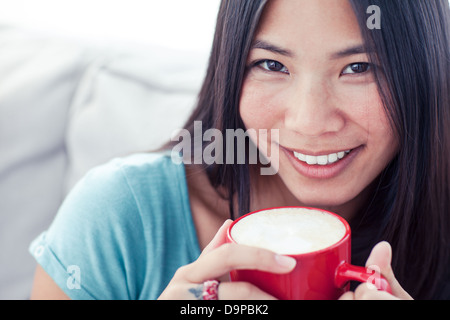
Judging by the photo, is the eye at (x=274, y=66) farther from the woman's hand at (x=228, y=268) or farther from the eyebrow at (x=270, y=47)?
the woman's hand at (x=228, y=268)

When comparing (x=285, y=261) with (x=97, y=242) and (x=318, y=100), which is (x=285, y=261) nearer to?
(x=318, y=100)

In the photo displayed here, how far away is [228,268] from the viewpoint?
1.81ft

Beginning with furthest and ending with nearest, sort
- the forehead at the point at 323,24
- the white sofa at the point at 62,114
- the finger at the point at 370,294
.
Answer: the white sofa at the point at 62,114 → the forehead at the point at 323,24 → the finger at the point at 370,294

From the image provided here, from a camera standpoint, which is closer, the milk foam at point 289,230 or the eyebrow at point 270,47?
the milk foam at point 289,230

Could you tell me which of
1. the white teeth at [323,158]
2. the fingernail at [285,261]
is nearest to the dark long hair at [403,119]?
the white teeth at [323,158]

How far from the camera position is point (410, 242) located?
3.46 ft

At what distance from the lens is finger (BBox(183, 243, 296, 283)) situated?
1.73 feet

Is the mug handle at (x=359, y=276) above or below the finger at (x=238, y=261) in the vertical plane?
below

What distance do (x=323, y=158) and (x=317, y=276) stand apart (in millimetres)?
348

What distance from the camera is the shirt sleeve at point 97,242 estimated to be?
909mm

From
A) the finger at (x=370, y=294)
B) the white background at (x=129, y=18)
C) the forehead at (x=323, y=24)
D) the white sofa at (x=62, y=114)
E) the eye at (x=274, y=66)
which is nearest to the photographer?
the finger at (x=370, y=294)

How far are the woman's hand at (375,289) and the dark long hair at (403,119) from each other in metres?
0.30

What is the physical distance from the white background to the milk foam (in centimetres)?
101

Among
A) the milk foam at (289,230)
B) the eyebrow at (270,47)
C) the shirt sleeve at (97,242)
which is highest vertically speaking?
the eyebrow at (270,47)
